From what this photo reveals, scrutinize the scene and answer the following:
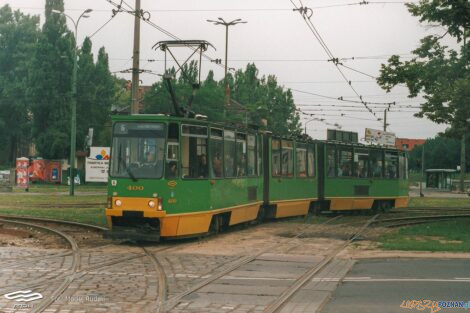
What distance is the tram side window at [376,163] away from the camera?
2864 cm

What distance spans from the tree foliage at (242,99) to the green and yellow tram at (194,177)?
27.3m

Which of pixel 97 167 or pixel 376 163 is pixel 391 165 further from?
pixel 97 167

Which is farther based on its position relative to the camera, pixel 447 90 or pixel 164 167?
pixel 447 90

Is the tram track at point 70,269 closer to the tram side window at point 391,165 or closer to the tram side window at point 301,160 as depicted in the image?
the tram side window at point 301,160

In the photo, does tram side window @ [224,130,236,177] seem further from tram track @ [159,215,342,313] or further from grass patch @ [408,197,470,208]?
grass patch @ [408,197,470,208]

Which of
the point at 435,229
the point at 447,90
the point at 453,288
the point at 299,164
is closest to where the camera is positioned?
the point at 453,288

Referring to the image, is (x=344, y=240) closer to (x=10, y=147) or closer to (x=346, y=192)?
(x=346, y=192)

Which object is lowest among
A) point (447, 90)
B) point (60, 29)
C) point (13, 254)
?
point (13, 254)

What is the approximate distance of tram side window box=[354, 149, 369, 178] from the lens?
91.9 ft

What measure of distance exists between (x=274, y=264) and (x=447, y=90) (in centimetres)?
1291

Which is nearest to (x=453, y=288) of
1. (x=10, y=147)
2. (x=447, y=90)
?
(x=447, y=90)

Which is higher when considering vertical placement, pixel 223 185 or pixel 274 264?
pixel 223 185

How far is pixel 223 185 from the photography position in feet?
57.3

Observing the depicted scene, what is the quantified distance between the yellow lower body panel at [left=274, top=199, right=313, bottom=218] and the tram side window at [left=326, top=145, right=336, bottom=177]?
1.94 meters
